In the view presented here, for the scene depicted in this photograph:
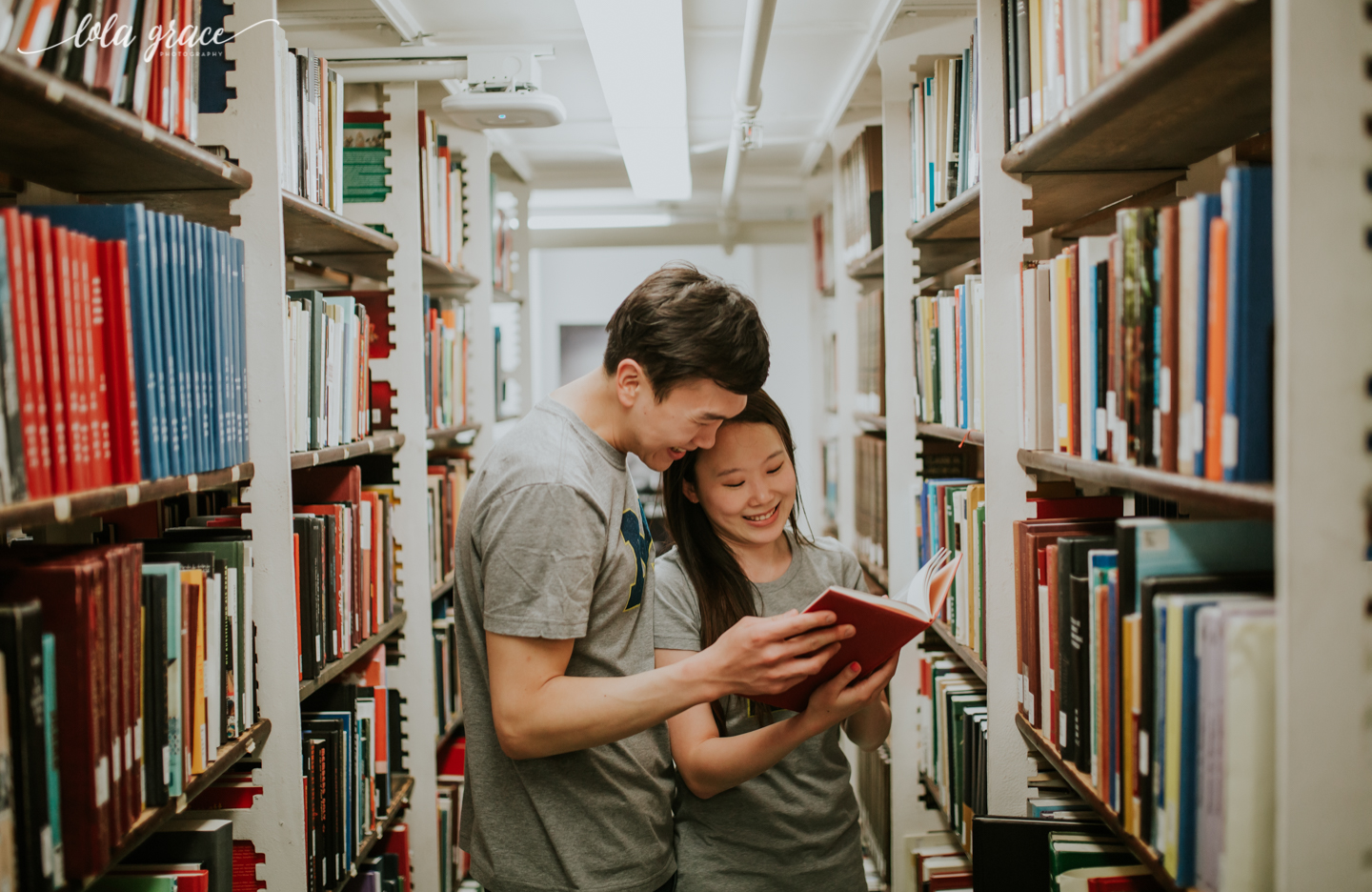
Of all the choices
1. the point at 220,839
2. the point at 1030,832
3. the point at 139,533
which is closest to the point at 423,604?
the point at 139,533

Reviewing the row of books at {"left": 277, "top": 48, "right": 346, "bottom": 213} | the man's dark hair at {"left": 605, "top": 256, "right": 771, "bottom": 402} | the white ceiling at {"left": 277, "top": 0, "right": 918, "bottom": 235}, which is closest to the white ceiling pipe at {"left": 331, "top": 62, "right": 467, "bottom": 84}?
the white ceiling at {"left": 277, "top": 0, "right": 918, "bottom": 235}

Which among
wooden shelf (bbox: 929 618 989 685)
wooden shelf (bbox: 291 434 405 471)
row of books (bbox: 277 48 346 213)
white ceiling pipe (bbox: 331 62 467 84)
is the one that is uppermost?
white ceiling pipe (bbox: 331 62 467 84)

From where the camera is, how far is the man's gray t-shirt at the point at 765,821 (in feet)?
4.79

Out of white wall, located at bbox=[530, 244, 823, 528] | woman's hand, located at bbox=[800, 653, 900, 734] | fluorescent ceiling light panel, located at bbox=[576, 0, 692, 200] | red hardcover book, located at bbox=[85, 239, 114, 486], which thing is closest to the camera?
red hardcover book, located at bbox=[85, 239, 114, 486]

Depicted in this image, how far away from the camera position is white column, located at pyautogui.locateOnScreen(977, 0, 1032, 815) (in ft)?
4.77

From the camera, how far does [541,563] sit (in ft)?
3.78

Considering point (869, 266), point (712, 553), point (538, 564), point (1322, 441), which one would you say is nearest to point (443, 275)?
point (869, 266)

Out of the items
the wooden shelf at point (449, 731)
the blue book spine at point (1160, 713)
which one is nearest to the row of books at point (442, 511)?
the wooden shelf at point (449, 731)

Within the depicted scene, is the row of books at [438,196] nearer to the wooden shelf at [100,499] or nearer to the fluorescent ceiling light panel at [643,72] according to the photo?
the fluorescent ceiling light panel at [643,72]

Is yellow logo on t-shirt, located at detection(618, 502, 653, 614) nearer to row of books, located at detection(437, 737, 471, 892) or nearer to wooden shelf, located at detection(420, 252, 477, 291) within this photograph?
wooden shelf, located at detection(420, 252, 477, 291)

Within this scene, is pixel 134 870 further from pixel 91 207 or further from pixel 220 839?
pixel 91 207

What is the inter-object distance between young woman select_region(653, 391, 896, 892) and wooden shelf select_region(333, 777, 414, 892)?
835mm

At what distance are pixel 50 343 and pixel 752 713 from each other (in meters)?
1.18

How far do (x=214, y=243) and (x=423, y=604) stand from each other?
1.29 metres
